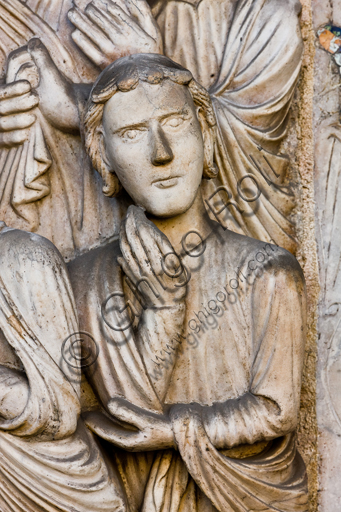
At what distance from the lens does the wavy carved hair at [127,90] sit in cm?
298

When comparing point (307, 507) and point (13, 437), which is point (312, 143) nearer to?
point (307, 507)

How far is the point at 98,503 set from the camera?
9.18 feet

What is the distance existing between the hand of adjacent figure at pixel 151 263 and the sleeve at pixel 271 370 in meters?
0.27

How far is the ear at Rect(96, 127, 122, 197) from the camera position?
3.11m

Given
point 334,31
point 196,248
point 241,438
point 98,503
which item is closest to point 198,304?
point 196,248

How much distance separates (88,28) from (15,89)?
A: 0.35 m

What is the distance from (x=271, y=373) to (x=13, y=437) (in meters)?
0.84

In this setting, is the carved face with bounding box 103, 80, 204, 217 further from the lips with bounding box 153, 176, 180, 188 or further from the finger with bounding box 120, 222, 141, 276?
the finger with bounding box 120, 222, 141, 276

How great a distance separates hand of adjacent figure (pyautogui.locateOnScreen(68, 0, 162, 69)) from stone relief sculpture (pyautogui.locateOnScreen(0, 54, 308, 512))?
0.65 feet

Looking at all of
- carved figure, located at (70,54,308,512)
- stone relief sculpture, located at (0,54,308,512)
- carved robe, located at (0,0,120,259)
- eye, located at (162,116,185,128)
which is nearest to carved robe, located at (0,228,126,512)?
stone relief sculpture, located at (0,54,308,512)

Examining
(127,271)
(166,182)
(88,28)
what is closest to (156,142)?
(166,182)

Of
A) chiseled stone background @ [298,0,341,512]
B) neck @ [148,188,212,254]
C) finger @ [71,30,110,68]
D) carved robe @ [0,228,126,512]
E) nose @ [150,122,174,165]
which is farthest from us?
finger @ [71,30,110,68]

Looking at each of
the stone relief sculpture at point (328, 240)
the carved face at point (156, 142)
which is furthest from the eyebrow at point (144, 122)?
the stone relief sculpture at point (328, 240)

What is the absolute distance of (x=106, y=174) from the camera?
3.13 meters
